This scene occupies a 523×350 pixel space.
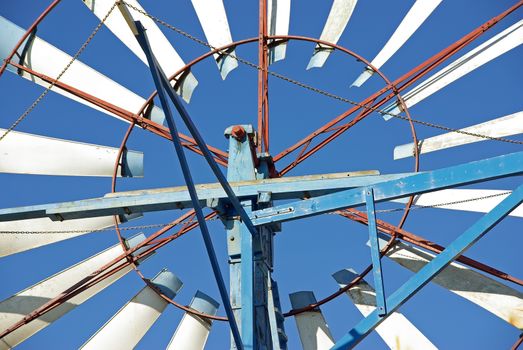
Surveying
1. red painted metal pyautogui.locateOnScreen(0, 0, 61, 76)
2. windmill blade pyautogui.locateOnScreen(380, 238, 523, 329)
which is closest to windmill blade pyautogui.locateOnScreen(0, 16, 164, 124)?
red painted metal pyautogui.locateOnScreen(0, 0, 61, 76)

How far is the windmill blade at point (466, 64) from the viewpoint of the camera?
9.09 metres

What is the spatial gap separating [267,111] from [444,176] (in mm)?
3370

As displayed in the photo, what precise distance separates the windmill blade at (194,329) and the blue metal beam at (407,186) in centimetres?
277

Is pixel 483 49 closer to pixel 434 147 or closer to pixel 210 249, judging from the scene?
pixel 434 147

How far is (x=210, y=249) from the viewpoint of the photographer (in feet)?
19.6

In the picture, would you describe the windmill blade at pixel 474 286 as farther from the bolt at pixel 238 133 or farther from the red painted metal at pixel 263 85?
the bolt at pixel 238 133

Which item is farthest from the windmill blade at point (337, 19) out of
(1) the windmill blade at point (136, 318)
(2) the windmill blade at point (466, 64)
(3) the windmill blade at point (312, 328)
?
(1) the windmill blade at point (136, 318)

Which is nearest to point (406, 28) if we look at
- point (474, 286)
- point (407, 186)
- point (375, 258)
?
point (474, 286)

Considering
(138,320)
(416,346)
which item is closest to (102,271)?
(138,320)

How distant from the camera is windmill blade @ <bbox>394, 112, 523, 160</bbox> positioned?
8.89 m

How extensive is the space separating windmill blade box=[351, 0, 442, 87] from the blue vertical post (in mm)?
3502

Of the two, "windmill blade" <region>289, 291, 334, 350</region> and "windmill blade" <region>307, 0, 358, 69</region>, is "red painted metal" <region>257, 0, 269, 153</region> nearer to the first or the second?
"windmill blade" <region>307, 0, 358, 69</region>

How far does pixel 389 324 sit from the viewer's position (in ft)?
28.9

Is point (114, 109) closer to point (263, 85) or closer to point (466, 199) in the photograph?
point (263, 85)
